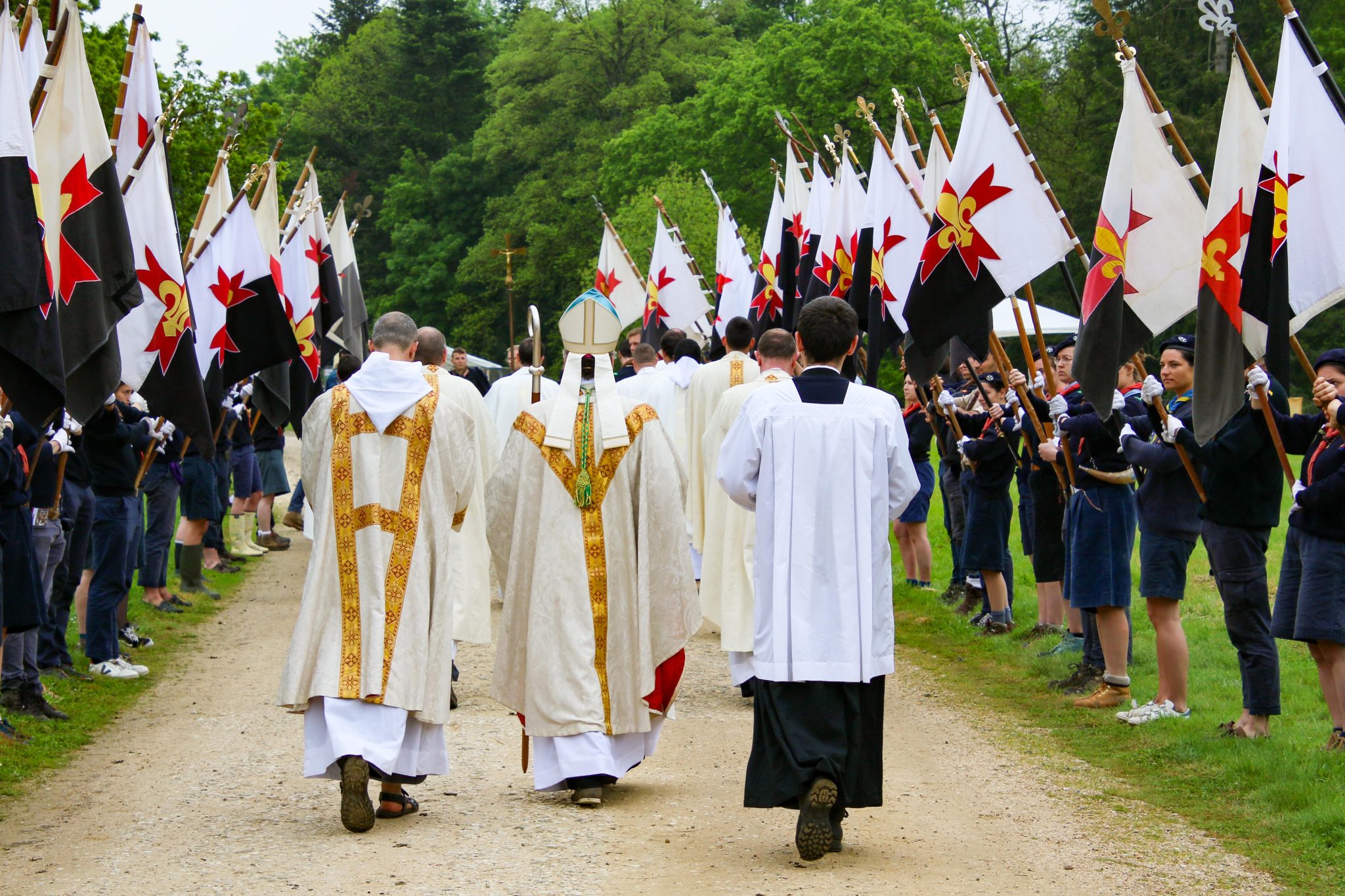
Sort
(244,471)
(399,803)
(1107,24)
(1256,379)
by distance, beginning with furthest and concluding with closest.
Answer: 1. (244,471)
2. (1107,24)
3. (1256,379)
4. (399,803)

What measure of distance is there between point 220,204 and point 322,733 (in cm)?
613

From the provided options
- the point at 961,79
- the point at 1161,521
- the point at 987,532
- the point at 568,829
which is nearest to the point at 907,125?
the point at 961,79

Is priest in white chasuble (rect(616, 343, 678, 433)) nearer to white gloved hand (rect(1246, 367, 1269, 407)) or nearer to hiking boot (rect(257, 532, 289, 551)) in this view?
hiking boot (rect(257, 532, 289, 551))

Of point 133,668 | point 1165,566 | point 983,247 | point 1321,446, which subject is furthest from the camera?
point 133,668

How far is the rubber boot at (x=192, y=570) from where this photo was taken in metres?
13.6

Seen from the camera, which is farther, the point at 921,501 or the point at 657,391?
the point at 921,501

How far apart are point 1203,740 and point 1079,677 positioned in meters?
Result: 1.75

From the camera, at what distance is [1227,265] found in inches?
259

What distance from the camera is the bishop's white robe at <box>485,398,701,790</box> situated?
6707 mm

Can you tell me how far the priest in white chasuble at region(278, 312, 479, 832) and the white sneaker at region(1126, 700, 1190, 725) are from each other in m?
3.78

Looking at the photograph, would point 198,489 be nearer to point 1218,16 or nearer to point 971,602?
point 971,602

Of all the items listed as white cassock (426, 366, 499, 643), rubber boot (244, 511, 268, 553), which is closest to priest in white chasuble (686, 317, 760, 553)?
white cassock (426, 366, 499, 643)

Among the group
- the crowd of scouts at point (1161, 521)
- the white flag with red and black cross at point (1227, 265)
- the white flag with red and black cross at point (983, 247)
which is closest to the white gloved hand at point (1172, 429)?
the crowd of scouts at point (1161, 521)

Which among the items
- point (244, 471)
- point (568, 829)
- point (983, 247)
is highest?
point (983, 247)
